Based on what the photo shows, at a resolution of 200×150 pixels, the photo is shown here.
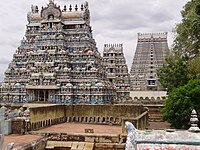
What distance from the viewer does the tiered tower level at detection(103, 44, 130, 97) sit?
46.4 metres

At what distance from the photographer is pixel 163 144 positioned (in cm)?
479

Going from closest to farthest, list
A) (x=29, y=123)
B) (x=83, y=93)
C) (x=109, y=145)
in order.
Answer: (x=109, y=145)
(x=29, y=123)
(x=83, y=93)

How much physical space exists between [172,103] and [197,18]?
534cm

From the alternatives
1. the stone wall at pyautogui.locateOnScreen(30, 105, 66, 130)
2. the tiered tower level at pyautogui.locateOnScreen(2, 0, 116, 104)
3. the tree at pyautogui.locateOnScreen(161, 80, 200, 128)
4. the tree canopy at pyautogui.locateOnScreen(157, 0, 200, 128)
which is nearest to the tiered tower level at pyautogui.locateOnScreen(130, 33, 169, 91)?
the tiered tower level at pyautogui.locateOnScreen(2, 0, 116, 104)

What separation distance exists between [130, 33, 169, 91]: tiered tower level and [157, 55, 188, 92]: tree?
24624mm

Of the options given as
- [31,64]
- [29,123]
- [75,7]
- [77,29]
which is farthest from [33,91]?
[29,123]

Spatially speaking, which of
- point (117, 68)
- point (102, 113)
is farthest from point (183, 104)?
point (117, 68)

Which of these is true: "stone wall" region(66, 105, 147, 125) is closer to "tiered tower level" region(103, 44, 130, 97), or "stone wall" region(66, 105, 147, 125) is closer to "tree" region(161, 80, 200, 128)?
"tree" region(161, 80, 200, 128)

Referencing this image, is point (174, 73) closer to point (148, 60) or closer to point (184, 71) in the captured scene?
point (184, 71)

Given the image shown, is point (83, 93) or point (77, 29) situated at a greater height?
point (77, 29)

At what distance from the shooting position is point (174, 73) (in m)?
27.8

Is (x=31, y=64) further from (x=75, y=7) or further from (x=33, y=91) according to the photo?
(x=75, y=7)

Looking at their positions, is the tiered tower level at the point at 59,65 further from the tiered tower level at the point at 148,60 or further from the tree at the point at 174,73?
the tiered tower level at the point at 148,60

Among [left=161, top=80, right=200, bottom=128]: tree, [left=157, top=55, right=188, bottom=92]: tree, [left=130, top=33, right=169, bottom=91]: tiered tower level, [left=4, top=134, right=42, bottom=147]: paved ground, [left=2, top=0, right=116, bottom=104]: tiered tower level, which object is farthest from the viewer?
[left=130, top=33, right=169, bottom=91]: tiered tower level
